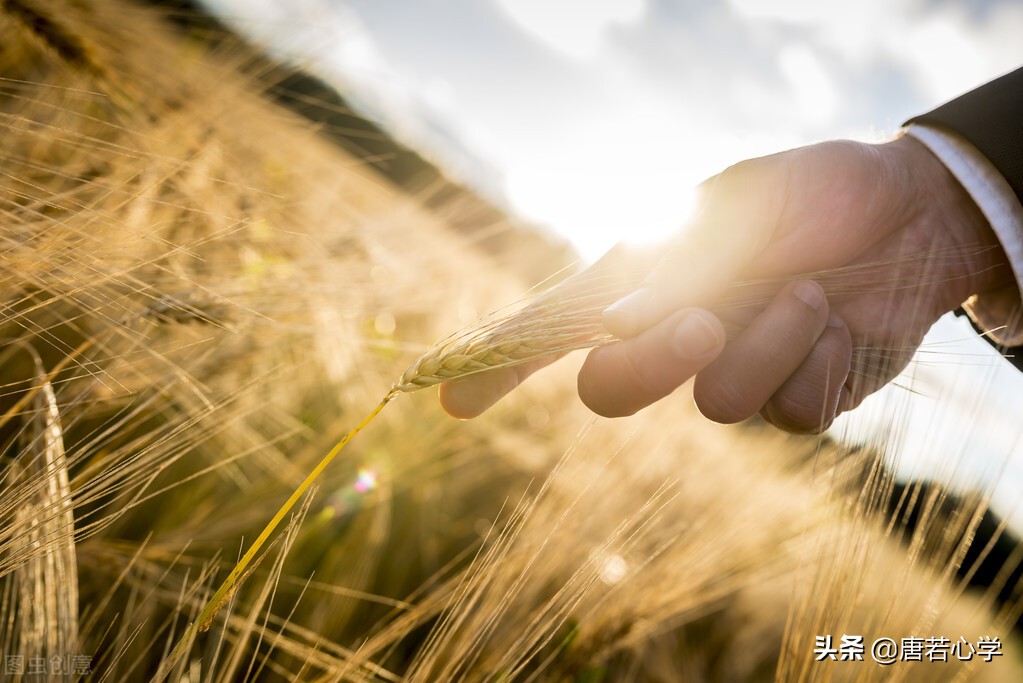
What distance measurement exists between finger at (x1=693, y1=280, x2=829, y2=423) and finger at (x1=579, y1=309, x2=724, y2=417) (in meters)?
0.10

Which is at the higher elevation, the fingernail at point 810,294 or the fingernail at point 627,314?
the fingernail at point 810,294

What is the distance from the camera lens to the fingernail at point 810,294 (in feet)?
2.52

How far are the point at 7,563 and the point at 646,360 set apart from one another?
647mm

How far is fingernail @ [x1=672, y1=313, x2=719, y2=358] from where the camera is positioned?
2.22 ft

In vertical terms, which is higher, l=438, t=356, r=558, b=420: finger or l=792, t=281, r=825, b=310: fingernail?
l=792, t=281, r=825, b=310: fingernail

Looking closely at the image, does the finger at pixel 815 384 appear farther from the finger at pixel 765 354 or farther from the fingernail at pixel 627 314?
the fingernail at pixel 627 314

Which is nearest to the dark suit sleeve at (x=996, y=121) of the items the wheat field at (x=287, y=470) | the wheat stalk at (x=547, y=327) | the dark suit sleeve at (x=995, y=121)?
the dark suit sleeve at (x=995, y=121)

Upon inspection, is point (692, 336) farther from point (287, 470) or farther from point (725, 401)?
point (287, 470)

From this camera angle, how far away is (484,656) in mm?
1000

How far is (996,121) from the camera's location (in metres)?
0.94

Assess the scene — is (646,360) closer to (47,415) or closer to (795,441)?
(47,415)

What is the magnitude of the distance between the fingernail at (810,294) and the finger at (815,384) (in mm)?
96

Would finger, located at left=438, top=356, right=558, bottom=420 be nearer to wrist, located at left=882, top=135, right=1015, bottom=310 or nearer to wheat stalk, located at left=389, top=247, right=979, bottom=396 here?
wheat stalk, located at left=389, top=247, right=979, bottom=396

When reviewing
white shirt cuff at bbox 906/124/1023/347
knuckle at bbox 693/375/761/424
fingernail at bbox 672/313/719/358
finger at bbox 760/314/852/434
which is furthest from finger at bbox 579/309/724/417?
white shirt cuff at bbox 906/124/1023/347
